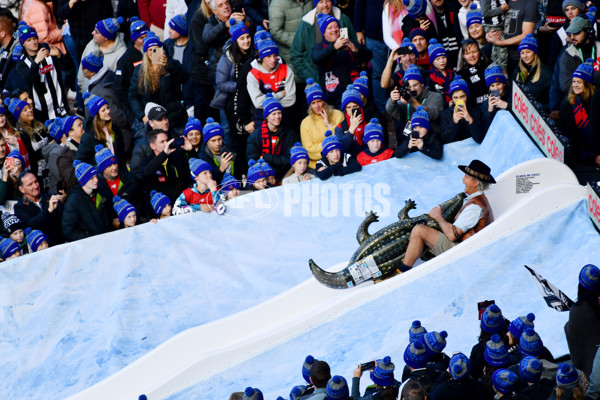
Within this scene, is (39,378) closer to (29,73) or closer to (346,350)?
(346,350)

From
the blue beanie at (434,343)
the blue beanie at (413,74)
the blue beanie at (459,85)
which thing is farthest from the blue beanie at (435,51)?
the blue beanie at (434,343)

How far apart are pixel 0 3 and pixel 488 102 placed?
7139 mm

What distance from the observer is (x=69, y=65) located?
13.5 m

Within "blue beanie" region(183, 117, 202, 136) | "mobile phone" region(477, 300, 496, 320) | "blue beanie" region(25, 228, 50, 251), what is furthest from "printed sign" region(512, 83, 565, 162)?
"blue beanie" region(25, 228, 50, 251)

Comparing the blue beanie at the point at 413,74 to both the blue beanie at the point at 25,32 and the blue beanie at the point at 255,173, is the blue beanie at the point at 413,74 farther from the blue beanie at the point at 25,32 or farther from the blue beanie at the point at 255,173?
the blue beanie at the point at 25,32

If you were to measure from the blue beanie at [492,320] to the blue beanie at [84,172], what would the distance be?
4621 millimetres

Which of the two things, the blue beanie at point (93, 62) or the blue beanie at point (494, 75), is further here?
the blue beanie at point (93, 62)

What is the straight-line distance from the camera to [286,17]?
11.9 m

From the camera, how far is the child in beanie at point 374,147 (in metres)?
10.3

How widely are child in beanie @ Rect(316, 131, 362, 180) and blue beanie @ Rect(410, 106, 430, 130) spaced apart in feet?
2.07

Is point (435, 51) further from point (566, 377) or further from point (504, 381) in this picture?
point (566, 377)

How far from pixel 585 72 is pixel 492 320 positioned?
11.2 ft

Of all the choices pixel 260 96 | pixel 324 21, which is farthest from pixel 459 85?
pixel 260 96

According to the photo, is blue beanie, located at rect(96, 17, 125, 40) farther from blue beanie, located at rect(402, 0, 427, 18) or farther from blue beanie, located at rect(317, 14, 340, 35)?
blue beanie, located at rect(402, 0, 427, 18)
